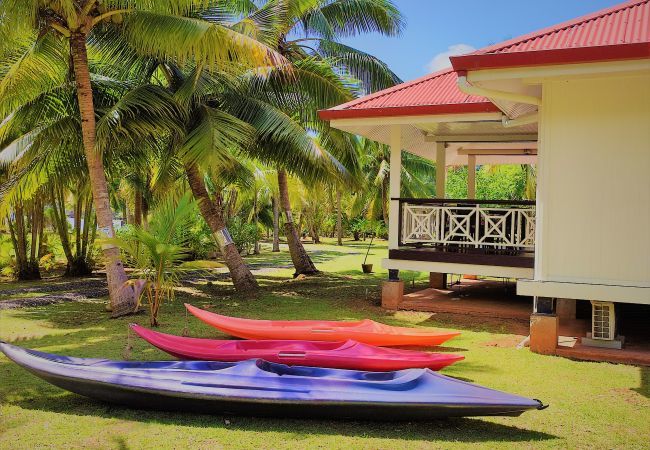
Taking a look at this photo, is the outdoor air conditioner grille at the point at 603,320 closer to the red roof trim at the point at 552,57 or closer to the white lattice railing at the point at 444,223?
the white lattice railing at the point at 444,223

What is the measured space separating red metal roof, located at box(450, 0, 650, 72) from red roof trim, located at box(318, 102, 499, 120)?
6.20 ft

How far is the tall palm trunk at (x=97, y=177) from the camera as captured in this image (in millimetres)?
11094

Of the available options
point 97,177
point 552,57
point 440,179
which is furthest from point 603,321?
point 97,177

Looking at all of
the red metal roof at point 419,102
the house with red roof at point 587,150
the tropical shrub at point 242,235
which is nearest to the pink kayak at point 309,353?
the house with red roof at point 587,150

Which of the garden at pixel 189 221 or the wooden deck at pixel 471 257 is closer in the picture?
the garden at pixel 189 221

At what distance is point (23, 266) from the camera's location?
19.5 meters

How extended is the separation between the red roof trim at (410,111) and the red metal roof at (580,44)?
1.89m

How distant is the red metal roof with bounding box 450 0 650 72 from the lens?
6902 mm

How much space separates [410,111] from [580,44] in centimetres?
365

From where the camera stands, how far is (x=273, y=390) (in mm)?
5551

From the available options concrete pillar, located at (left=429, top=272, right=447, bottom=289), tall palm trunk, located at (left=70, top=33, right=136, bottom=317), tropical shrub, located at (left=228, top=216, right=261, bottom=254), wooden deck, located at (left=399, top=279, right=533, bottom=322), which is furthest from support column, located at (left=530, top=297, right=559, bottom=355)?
tropical shrub, located at (left=228, top=216, right=261, bottom=254)

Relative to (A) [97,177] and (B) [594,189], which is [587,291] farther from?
(A) [97,177]

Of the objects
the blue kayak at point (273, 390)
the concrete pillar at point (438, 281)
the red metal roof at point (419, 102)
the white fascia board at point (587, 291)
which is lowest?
the blue kayak at point (273, 390)

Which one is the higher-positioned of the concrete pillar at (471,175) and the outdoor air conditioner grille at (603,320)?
the concrete pillar at (471,175)
